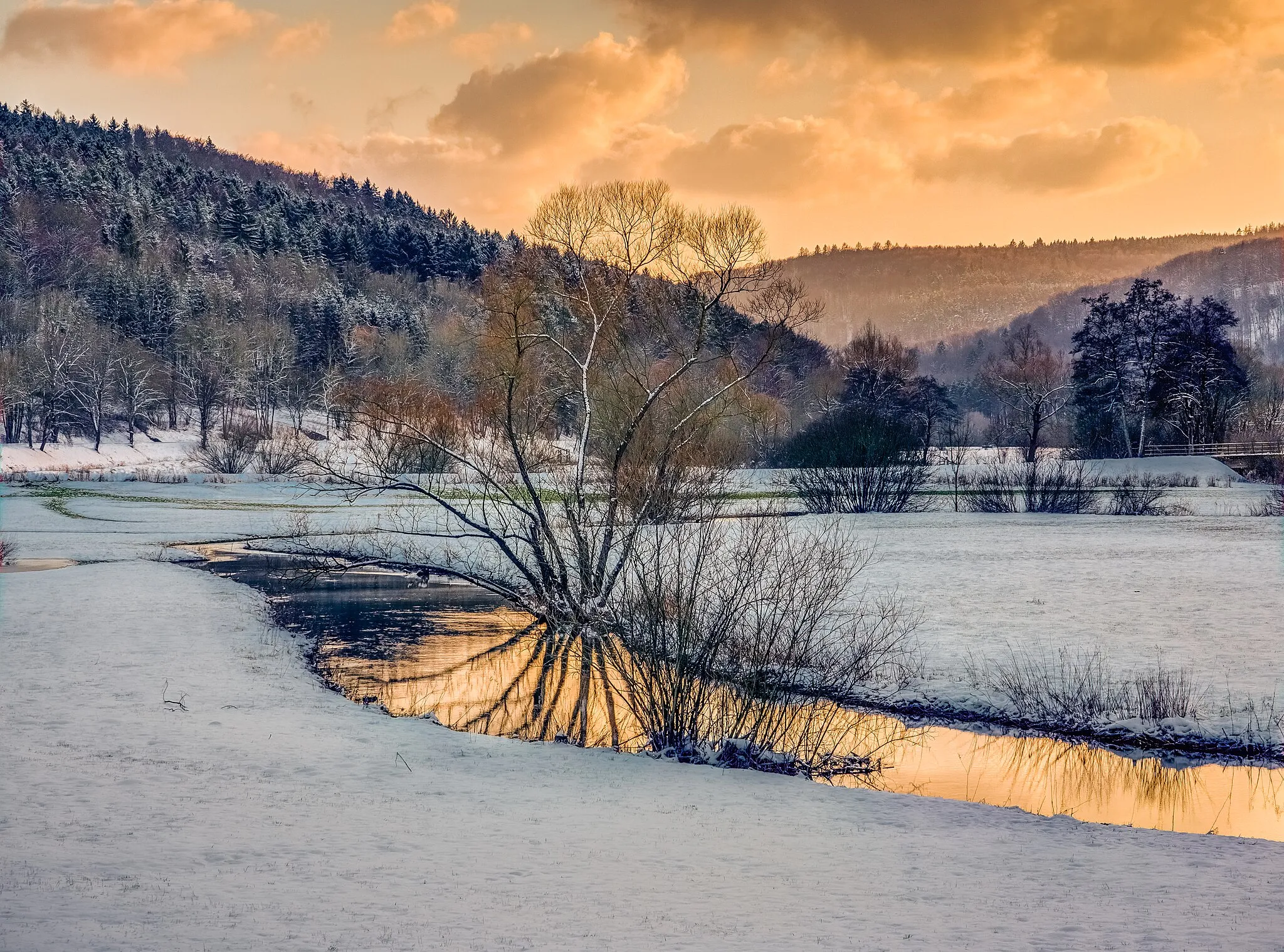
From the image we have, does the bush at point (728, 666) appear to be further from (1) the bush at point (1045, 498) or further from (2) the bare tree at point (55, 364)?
(2) the bare tree at point (55, 364)

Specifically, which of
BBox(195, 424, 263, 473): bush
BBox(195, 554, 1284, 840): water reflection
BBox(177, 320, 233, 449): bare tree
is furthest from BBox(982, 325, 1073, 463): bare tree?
BBox(177, 320, 233, 449): bare tree

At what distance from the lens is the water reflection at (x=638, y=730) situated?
9.77m

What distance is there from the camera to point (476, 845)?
7.48 metres

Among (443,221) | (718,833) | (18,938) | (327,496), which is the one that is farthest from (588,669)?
(443,221)

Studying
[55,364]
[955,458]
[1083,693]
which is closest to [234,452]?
[55,364]

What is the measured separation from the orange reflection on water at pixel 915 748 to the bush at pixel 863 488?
1076 inches

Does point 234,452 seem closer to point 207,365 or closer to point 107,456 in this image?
point 107,456

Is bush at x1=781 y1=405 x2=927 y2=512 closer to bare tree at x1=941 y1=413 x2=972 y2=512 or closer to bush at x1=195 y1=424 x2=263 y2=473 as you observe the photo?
bare tree at x1=941 y1=413 x2=972 y2=512

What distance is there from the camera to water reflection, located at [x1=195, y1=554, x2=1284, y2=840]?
9766mm

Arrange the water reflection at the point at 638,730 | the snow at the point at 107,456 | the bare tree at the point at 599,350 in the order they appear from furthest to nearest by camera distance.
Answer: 1. the snow at the point at 107,456
2. the bare tree at the point at 599,350
3. the water reflection at the point at 638,730

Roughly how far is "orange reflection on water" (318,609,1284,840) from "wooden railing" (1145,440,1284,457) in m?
58.8

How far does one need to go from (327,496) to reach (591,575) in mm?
41795

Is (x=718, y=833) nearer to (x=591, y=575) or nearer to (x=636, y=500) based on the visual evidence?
(x=636, y=500)

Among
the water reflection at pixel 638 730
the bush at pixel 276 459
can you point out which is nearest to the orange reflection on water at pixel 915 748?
the water reflection at pixel 638 730
